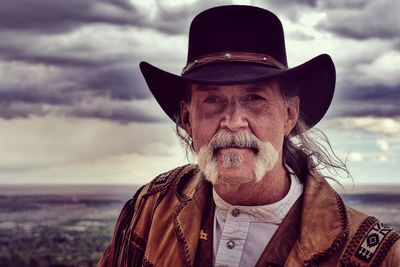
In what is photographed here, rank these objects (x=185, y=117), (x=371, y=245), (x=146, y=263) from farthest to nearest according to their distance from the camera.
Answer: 1. (x=185, y=117)
2. (x=146, y=263)
3. (x=371, y=245)

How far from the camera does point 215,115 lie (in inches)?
165

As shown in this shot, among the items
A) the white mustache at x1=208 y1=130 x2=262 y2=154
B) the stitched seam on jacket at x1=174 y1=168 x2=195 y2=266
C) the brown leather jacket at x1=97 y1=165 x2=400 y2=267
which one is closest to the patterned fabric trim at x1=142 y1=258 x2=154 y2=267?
the brown leather jacket at x1=97 y1=165 x2=400 y2=267

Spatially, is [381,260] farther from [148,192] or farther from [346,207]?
[148,192]

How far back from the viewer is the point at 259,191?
14.0ft

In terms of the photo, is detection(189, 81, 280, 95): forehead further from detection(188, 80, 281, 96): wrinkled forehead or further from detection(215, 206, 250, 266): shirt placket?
detection(215, 206, 250, 266): shirt placket

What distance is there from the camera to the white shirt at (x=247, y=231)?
13.6 feet

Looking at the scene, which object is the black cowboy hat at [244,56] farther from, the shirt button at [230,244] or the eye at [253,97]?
the shirt button at [230,244]

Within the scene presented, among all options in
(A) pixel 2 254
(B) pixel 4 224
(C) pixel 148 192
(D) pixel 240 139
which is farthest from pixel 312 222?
(B) pixel 4 224

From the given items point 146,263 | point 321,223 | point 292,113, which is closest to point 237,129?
point 292,113

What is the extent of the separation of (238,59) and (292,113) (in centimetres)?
58

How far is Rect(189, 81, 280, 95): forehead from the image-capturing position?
4.17 m

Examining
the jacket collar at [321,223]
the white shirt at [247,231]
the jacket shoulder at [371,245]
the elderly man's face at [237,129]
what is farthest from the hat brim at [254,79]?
the jacket shoulder at [371,245]

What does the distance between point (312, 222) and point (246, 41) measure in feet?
3.71

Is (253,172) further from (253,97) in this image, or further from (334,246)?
(334,246)
